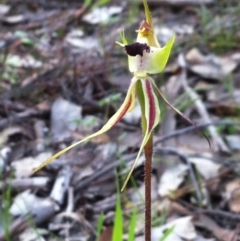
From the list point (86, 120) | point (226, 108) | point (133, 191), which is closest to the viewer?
point (133, 191)

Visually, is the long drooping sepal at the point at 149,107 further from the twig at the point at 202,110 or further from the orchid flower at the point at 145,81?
the twig at the point at 202,110

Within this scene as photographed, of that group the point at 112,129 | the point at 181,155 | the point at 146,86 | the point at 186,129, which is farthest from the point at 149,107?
the point at 112,129

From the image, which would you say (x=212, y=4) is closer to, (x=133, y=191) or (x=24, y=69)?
(x=24, y=69)

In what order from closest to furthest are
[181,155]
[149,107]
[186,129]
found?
1. [149,107]
2. [181,155]
3. [186,129]

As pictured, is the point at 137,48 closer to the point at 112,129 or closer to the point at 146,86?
the point at 146,86

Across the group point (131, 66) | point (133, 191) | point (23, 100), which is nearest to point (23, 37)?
point (23, 100)

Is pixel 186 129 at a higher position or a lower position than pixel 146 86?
lower

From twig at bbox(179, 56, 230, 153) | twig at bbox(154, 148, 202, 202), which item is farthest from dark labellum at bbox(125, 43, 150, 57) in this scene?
twig at bbox(179, 56, 230, 153)

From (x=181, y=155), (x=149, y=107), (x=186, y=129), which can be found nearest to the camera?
(x=149, y=107)

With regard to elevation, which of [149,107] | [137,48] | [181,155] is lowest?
[181,155]
